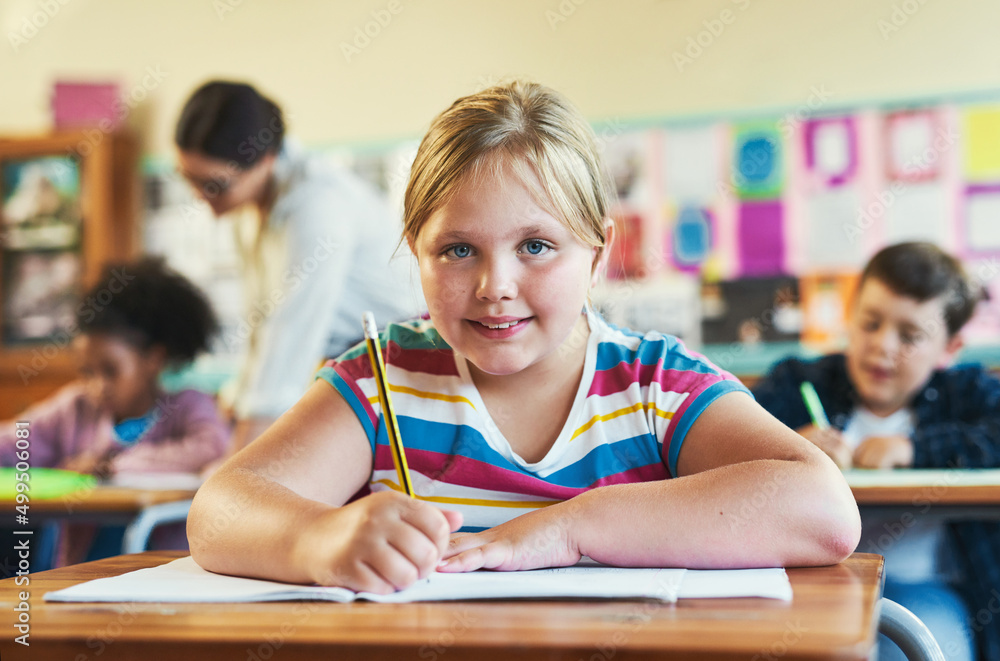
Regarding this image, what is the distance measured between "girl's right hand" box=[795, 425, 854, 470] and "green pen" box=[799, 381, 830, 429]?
0.28ft

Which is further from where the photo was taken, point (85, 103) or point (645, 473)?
point (85, 103)

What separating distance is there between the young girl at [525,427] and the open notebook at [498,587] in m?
0.03

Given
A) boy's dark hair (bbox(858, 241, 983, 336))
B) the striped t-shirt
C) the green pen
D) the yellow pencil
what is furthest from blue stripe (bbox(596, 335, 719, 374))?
boy's dark hair (bbox(858, 241, 983, 336))

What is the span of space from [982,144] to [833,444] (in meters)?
1.49

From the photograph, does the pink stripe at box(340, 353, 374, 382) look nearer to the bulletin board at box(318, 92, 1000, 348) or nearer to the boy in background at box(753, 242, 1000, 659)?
the boy in background at box(753, 242, 1000, 659)

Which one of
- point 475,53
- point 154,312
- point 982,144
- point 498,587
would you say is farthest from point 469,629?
point 475,53

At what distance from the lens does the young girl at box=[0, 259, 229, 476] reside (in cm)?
244

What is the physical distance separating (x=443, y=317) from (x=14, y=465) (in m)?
2.05

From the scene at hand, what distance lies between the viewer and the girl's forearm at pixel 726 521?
75 cm

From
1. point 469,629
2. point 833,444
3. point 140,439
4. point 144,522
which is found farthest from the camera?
point 140,439

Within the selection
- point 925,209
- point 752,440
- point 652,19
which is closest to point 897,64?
point 925,209

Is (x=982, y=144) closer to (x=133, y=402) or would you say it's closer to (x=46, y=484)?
(x=133, y=402)

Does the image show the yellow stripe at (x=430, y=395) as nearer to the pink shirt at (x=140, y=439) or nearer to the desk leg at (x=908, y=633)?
the desk leg at (x=908, y=633)

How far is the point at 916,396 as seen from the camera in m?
2.11
